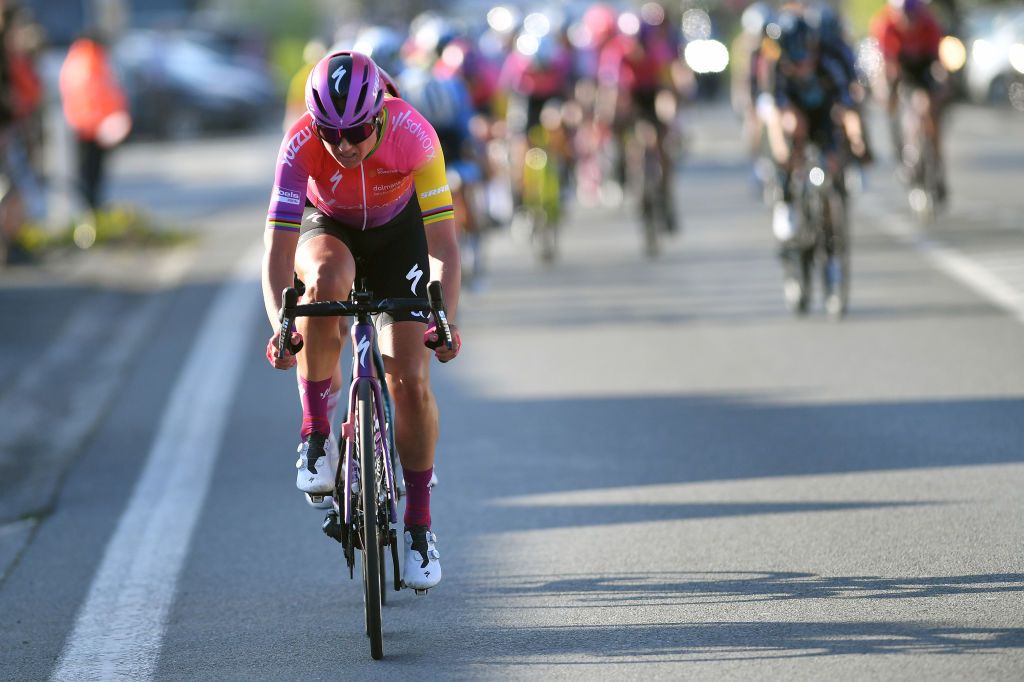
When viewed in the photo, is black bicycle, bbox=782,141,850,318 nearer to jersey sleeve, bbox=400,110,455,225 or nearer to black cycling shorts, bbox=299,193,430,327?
black cycling shorts, bbox=299,193,430,327

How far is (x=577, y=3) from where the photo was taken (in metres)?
34.4

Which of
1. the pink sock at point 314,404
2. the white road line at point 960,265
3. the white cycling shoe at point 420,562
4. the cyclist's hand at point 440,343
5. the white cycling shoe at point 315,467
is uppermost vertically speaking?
the cyclist's hand at point 440,343

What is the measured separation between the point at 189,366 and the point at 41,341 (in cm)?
150

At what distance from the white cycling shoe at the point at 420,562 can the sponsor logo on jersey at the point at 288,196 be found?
1160 mm

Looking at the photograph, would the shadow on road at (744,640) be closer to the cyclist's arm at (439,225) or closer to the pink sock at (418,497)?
the pink sock at (418,497)

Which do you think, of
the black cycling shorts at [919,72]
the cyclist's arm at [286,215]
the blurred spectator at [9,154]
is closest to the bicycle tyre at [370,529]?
the cyclist's arm at [286,215]

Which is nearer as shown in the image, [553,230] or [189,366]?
[189,366]

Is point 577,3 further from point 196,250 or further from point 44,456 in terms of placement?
point 44,456

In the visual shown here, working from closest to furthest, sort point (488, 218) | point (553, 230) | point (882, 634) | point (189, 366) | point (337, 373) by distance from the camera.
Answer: point (882, 634), point (337, 373), point (189, 366), point (553, 230), point (488, 218)

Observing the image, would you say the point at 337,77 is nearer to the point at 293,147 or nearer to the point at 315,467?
→ the point at 293,147

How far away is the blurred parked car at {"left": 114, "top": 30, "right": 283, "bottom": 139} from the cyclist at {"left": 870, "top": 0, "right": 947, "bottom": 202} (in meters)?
18.8

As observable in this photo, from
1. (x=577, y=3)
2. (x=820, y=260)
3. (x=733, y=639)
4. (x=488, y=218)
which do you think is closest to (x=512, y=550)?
(x=733, y=639)

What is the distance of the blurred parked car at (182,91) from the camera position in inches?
1307

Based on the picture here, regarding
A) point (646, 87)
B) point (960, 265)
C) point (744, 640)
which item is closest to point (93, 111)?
point (646, 87)
